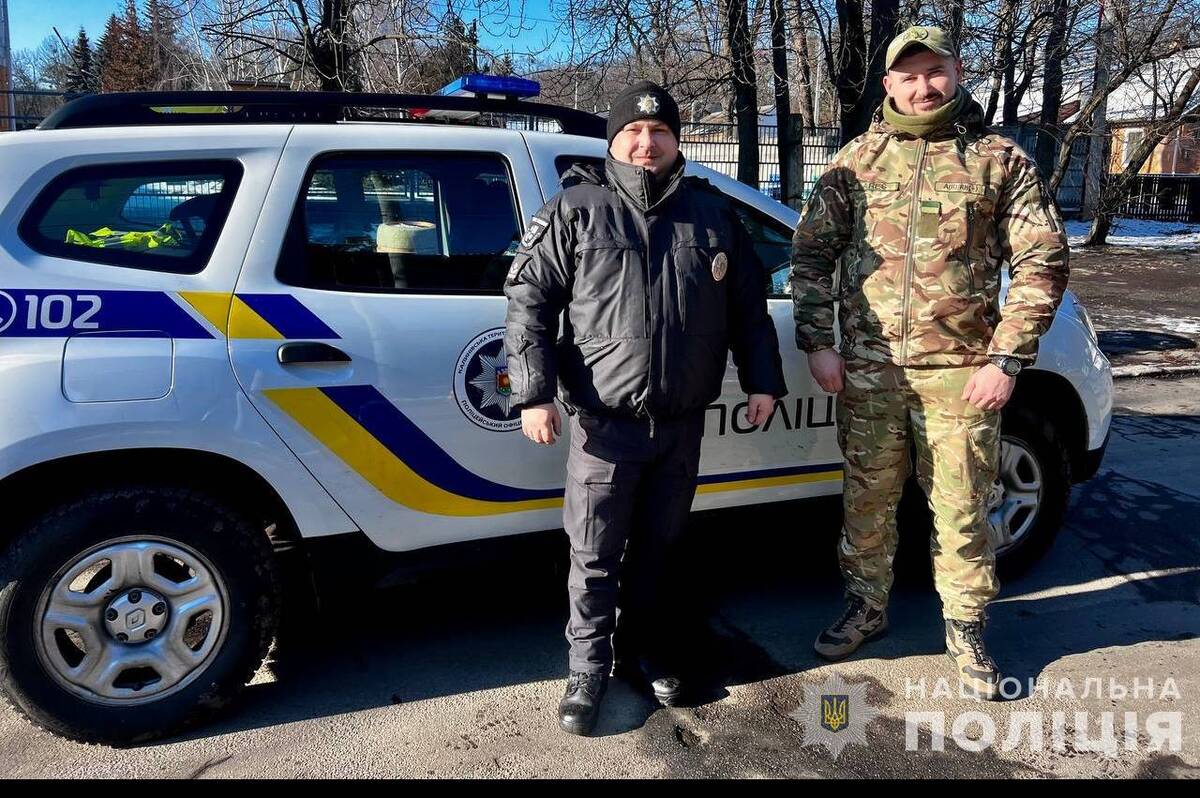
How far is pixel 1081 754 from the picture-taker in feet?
8.79

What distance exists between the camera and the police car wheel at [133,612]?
245 cm

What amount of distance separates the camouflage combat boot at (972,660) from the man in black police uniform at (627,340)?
1.04 m

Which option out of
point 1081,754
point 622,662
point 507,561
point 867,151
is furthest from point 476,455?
point 1081,754

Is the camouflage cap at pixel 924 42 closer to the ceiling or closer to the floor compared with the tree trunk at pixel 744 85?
closer to the floor

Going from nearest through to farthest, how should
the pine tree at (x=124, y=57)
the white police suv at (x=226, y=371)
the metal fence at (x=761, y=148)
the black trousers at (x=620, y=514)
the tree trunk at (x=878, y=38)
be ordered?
1. the white police suv at (x=226, y=371)
2. the black trousers at (x=620, y=514)
3. the tree trunk at (x=878, y=38)
4. the metal fence at (x=761, y=148)
5. the pine tree at (x=124, y=57)

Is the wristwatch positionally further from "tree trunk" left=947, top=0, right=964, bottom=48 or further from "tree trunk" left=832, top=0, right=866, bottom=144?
"tree trunk" left=947, top=0, right=964, bottom=48

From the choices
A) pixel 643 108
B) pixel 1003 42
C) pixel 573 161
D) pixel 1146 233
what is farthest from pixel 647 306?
pixel 1146 233

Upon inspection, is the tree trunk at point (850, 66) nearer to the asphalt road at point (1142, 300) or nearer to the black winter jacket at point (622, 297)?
the asphalt road at point (1142, 300)

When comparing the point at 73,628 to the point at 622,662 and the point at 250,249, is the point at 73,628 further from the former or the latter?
the point at 622,662

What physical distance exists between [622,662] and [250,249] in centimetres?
172

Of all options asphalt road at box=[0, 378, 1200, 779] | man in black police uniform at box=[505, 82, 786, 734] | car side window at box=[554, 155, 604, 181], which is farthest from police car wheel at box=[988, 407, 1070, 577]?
car side window at box=[554, 155, 604, 181]

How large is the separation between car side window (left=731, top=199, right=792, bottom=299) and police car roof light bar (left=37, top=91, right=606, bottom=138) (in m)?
1.13

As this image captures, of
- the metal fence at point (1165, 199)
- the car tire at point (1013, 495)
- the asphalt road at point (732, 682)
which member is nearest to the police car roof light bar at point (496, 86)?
the asphalt road at point (732, 682)

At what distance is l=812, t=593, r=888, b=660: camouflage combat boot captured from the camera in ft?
10.5
